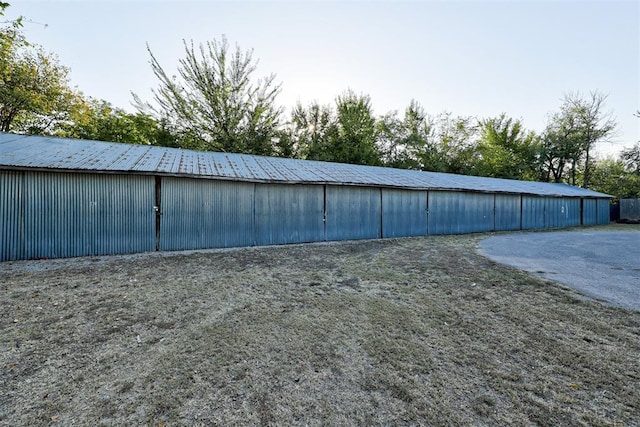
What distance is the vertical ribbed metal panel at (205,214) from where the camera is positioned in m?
7.68

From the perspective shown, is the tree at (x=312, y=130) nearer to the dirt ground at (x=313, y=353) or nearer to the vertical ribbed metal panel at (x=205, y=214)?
the vertical ribbed metal panel at (x=205, y=214)

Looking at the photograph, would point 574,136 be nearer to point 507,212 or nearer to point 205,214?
point 507,212

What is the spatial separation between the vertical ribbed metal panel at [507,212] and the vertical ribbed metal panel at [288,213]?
35.0ft

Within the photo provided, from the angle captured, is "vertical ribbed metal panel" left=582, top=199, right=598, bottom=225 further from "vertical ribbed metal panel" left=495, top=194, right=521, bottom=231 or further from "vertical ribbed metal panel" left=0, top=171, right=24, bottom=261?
"vertical ribbed metal panel" left=0, top=171, right=24, bottom=261

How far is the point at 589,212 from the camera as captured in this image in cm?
1941

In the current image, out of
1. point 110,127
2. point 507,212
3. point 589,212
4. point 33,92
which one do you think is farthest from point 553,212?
point 33,92

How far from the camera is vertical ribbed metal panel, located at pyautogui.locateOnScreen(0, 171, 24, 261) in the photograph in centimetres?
611

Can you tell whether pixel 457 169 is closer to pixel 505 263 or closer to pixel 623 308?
pixel 505 263

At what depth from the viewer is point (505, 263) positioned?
623 centimetres

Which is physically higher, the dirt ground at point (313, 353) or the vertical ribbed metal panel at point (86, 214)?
the vertical ribbed metal panel at point (86, 214)

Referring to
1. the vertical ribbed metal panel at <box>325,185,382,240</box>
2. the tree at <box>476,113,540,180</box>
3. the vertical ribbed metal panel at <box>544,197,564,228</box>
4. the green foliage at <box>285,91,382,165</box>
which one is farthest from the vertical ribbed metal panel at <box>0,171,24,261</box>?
the tree at <box>476,113,540,180</box>

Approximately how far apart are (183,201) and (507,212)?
1603 centimetres

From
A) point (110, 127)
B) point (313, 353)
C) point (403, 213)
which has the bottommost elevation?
point (313, 353)

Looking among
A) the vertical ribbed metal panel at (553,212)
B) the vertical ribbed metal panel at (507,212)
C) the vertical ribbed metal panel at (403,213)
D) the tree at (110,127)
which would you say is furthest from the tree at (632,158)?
the tree at (110,127)
